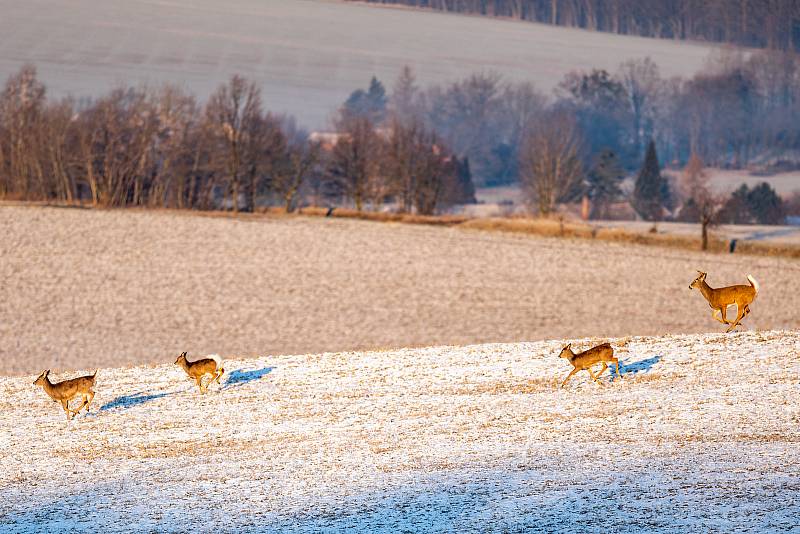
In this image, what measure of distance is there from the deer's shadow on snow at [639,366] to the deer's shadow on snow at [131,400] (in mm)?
7566

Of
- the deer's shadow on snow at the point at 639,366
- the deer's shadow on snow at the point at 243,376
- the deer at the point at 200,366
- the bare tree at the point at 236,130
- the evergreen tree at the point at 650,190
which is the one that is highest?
the bare tree at the point at 236,130

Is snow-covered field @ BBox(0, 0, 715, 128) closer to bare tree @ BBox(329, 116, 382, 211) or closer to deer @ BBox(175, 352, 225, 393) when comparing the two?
bare tree @ BBox(329, 116, 382, 211)

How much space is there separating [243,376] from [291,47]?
160452 mm

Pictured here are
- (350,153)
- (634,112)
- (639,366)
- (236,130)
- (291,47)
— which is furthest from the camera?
(291,47)

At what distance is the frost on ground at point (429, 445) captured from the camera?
38.9 ft

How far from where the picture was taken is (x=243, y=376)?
20.3 m

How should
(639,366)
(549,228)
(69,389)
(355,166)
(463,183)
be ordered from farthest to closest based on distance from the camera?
(463,183) → (355,166) → (549,228) → (639,366) → (69,389)

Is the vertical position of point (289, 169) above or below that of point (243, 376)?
above

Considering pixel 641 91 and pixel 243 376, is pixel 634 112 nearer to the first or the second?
pixel 641 91


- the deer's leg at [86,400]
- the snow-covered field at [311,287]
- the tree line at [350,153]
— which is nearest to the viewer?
the deer's leg at [86,400]

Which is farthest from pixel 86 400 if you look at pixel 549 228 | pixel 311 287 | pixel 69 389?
pixel 549 228

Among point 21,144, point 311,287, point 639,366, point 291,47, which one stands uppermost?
point 291,47

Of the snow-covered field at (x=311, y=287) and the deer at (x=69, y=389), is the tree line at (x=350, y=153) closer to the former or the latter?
the snow-covered field at (x=311, y=287)

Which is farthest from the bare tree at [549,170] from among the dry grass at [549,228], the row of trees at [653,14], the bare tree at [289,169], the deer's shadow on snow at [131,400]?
the row of trees at [653,14]
